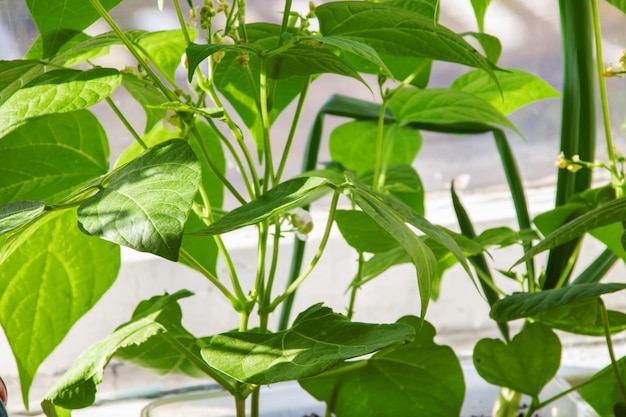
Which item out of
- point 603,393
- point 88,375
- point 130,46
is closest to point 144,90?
point 130,46

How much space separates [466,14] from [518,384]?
0.50 metres

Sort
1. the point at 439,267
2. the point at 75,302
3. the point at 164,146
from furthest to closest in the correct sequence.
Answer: the point at 439,267 < the point at 75,302 < the point at 164,146

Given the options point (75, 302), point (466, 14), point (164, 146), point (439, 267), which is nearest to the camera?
point (164, 146)

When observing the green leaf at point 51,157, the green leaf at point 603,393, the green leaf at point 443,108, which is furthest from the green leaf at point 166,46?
the green leaf at point 603,393

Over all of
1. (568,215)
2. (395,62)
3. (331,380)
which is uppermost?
(395,62)

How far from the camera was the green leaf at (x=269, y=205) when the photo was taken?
0.35m

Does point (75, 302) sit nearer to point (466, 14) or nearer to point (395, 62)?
point (395, 62)

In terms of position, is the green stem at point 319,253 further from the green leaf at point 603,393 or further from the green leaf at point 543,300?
the green leaf at point 603,393

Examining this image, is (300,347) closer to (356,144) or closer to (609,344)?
(609,344)

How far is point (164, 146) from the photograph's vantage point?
385 mm

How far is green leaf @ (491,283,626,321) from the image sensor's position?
47 cm

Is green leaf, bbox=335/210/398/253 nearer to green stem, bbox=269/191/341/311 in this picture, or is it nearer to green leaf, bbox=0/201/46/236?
green stem, bbox=269/191/341/311

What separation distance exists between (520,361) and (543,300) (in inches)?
4.3

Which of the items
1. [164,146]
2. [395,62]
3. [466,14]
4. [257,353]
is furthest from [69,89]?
[466,14]
